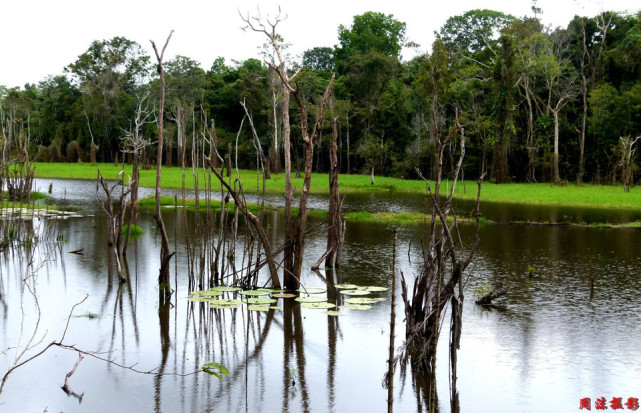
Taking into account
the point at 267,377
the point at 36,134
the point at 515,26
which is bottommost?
the point at 267,377

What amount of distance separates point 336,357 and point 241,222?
15.6 meters

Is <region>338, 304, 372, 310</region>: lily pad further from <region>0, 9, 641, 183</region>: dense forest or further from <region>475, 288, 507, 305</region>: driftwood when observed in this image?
<region>0, 9, 641, 183</region>: dense forest

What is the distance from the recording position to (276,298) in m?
12.5

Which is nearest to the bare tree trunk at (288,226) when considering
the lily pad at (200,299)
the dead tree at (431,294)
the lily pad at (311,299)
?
the lily pad at (311,299)

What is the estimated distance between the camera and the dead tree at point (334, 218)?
14367 mm

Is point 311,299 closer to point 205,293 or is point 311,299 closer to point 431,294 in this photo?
point 205,293

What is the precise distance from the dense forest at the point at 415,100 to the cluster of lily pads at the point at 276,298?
20928mm

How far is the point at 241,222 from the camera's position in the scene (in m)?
24.7

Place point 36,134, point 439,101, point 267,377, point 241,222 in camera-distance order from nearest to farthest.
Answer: point 267,377 < point 241,222 < point 439,101 < point 36,134

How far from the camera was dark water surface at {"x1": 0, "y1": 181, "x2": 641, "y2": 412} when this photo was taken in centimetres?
795

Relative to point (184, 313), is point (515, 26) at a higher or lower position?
higher

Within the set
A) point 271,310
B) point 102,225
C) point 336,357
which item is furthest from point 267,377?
point 102,225

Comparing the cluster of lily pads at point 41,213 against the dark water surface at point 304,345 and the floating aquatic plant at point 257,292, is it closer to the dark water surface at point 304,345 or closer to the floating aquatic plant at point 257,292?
the dark water surface at point 304,345

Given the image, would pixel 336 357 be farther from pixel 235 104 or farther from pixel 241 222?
pixel 235 104
